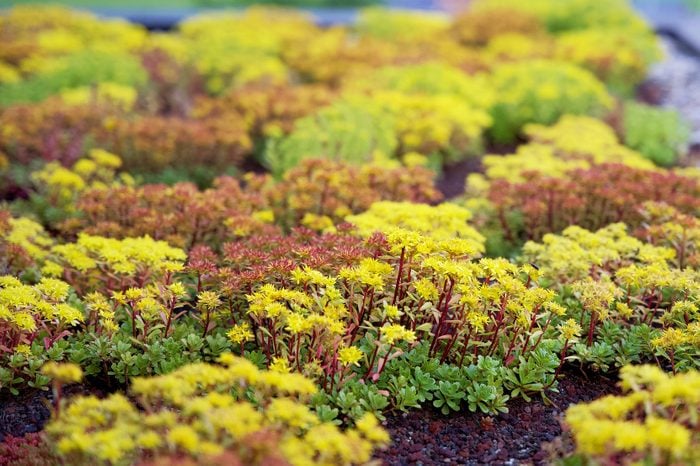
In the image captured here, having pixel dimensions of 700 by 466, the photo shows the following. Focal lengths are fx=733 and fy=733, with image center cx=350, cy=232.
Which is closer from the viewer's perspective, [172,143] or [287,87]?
[172,143]

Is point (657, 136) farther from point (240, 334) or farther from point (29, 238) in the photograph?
point (29, 238)

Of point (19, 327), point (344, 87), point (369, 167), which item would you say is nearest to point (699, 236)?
point (369, 167)

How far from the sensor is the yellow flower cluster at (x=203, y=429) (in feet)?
6.48

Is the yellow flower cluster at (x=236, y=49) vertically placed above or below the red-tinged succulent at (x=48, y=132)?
above

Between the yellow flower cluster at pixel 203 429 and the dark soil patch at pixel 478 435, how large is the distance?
0.56 metres

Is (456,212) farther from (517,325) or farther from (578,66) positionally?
(578,66)

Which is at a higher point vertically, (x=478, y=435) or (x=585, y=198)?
(x=585, y=198)

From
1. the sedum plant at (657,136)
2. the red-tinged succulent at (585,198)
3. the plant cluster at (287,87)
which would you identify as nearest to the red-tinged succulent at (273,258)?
the red-tinged succulent at (585,198)

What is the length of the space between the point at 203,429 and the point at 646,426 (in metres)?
1.28

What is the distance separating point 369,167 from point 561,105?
3133mm

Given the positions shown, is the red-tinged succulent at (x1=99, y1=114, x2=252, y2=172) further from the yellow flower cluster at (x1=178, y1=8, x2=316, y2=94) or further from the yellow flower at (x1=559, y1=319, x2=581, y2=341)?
the yellow flower at (x1=559, y1=319, x2=581, y2=341)

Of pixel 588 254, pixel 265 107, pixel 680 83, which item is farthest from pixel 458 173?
pixel 680 83

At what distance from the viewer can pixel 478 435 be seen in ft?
9.36

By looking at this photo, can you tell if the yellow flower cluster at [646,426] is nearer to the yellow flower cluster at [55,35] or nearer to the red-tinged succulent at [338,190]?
the red-tinged succulent at [338,190]
